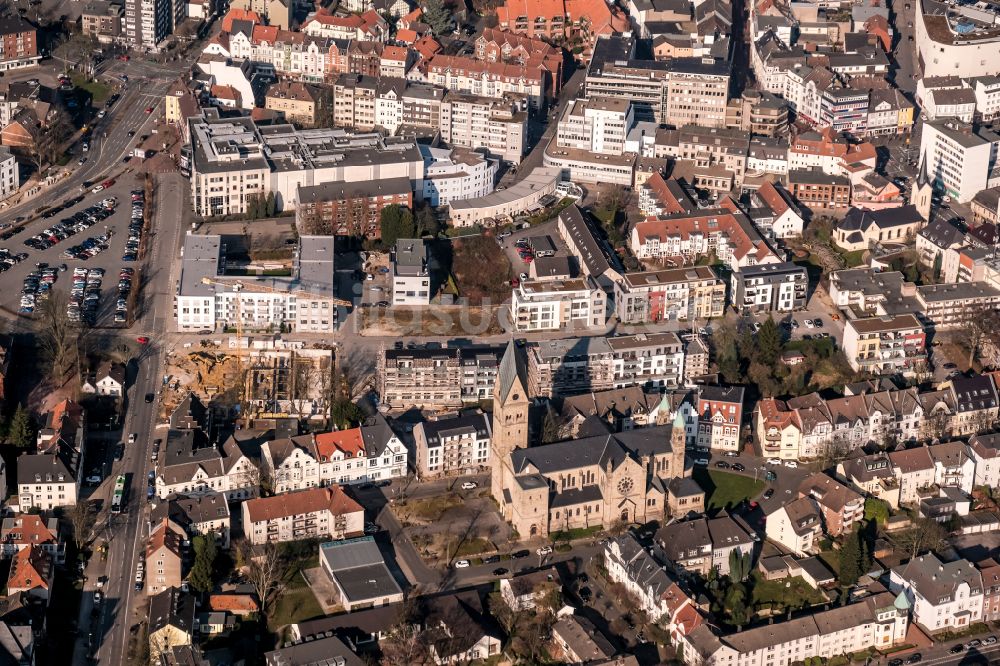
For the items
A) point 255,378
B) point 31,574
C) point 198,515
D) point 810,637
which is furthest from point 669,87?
point 31,574

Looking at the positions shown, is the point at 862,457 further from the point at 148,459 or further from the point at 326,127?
the point at 326,127

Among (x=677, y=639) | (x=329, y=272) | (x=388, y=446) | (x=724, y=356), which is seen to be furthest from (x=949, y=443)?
(x=329, y=272)

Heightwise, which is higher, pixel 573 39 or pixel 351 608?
pixel 573 39

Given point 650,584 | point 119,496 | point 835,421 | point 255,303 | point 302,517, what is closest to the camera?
point 650,584

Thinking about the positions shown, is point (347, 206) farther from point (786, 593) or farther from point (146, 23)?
point (786, 593)

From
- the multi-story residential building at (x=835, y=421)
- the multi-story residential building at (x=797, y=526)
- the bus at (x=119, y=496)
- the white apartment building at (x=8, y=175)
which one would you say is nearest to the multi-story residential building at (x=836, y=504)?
the multi-story residential building at (x=797, y=526)

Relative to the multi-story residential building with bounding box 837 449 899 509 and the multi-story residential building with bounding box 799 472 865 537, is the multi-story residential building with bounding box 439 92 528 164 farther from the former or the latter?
the multi-story residential building with bounding box 799 472 865 537
